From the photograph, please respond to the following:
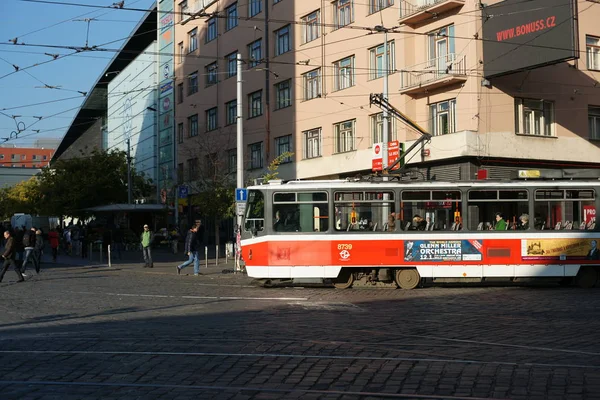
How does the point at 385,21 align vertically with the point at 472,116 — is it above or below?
above

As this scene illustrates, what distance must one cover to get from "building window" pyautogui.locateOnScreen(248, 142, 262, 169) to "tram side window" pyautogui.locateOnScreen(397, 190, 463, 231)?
89.0 feet

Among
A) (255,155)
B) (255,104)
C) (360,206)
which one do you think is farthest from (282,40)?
(360,206)

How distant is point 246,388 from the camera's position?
7613mm

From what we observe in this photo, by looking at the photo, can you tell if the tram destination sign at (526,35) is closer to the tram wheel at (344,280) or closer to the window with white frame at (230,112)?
the tram wheel at (344,280)

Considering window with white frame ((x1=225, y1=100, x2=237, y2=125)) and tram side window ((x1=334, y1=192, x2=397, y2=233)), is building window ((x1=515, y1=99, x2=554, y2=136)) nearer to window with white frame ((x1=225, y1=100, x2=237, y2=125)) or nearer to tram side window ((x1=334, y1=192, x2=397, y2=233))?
tram side window ((x1=334, y1=192, x2=397, y2=233))

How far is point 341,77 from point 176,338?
29144 mm

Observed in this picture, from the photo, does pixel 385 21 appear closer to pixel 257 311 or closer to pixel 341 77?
pixel 341 77

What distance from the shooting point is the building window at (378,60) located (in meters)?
34.9

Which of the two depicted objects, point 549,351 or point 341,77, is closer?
point 549,351

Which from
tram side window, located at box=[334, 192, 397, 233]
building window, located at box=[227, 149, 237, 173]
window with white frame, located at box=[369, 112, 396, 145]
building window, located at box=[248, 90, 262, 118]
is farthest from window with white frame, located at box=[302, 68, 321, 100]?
tram side window, located at box=[334, 192, 397, 233]

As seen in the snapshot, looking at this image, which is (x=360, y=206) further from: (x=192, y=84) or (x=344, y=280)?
(x=192, y=84)

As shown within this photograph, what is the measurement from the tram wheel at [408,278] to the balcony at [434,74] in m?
12.3

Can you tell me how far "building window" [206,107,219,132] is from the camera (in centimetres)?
5197

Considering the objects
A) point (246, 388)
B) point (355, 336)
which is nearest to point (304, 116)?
point (355, 336)
